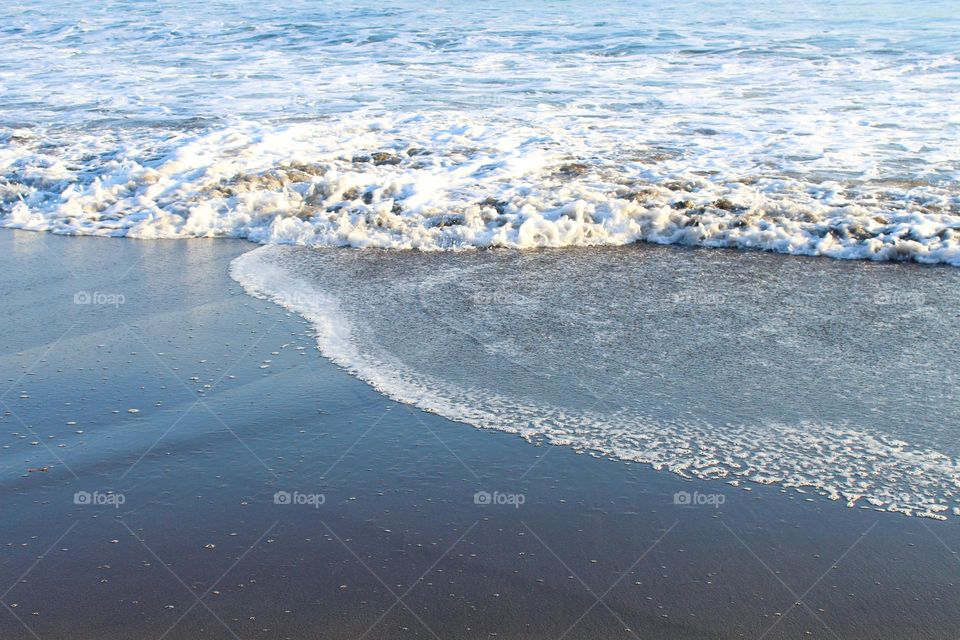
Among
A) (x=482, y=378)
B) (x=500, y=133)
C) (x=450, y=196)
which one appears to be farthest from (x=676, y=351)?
(x=500, y=133)

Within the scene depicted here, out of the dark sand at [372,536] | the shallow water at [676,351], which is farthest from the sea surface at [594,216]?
the dark sand at [372,536]

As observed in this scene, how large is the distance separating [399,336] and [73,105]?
33.7 ft

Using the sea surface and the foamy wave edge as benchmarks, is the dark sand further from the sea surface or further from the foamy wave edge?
the foamy wave edge

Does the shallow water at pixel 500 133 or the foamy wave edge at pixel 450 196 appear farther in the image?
the shallow water at pixel 500 133

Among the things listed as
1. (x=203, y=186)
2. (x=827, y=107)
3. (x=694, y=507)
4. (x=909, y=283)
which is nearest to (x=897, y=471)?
(x=694, y=507)

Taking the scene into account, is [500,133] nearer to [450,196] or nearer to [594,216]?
[450,196]

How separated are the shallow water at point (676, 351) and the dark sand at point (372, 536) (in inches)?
9.1

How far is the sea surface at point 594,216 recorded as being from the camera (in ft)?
14.7

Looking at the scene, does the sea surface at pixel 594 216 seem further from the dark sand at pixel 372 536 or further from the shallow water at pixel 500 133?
the dark sand at pixel 372 536

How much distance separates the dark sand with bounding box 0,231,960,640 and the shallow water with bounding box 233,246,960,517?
231mm

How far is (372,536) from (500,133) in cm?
837

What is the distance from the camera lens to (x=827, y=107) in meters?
12.6

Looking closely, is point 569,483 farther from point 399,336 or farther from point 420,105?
point 420,105

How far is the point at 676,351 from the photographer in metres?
5.13
